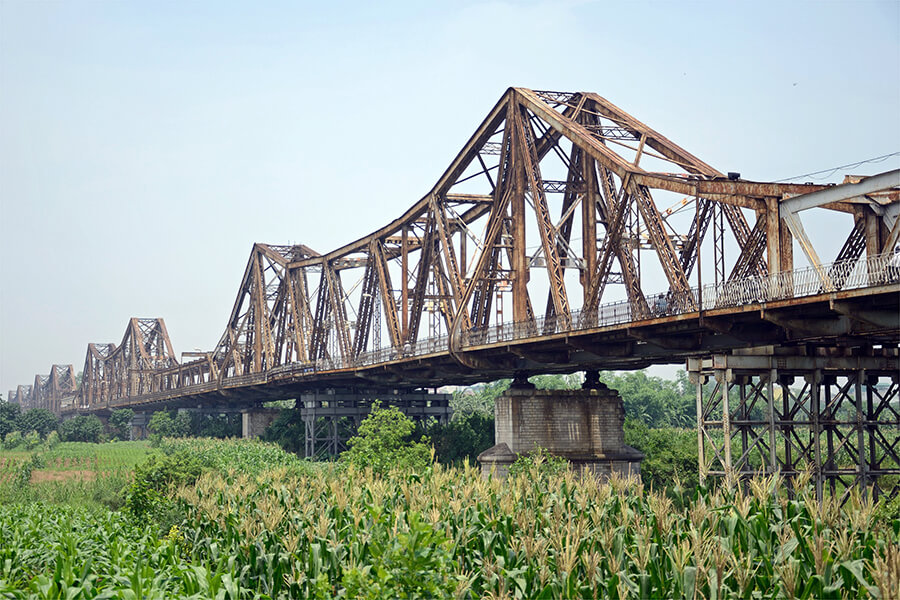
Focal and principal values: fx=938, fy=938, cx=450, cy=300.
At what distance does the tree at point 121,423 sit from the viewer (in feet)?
526

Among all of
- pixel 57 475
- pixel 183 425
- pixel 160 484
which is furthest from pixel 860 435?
pixel 183 425

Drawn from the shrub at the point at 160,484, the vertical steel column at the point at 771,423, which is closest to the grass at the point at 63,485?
the shrub at the point at 160,484

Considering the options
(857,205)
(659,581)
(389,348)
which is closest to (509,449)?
(389,348)

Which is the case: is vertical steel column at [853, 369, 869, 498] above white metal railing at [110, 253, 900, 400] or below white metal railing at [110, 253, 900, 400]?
below

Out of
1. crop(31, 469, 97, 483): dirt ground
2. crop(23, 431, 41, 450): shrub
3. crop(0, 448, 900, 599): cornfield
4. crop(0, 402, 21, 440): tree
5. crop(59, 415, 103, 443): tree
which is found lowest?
crop(0, 448, 900, 599): cornfield

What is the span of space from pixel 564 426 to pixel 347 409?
3216 centimetres

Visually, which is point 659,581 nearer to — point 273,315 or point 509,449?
point 509,449

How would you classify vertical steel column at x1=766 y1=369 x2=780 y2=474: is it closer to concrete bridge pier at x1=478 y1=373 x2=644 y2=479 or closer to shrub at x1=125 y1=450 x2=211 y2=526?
concrete bridge pier at x1=478 y1=373 x2=644 y2=479

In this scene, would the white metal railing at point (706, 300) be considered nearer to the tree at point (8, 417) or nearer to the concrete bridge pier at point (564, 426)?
the concrete bridge pier at point (564, 426)

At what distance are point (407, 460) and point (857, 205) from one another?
31.2 metres

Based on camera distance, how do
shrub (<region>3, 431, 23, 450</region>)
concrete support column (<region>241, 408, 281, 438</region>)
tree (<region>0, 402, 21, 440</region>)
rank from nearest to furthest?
1. concrete support column (<region>241, 408, 281, 438</region>)
2. shrub (<region>3, 431, 23, 450</region>)
3. tree (<region>0, 402, 21, 440</region>)

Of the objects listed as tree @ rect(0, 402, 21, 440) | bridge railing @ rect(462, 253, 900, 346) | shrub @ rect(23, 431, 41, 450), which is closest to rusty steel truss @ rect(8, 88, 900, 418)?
bridge railing @ rect(462, 253, 900, 346)

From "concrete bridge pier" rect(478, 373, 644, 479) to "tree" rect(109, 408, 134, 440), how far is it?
4829 inches

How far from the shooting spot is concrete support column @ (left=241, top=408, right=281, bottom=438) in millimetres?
104000
